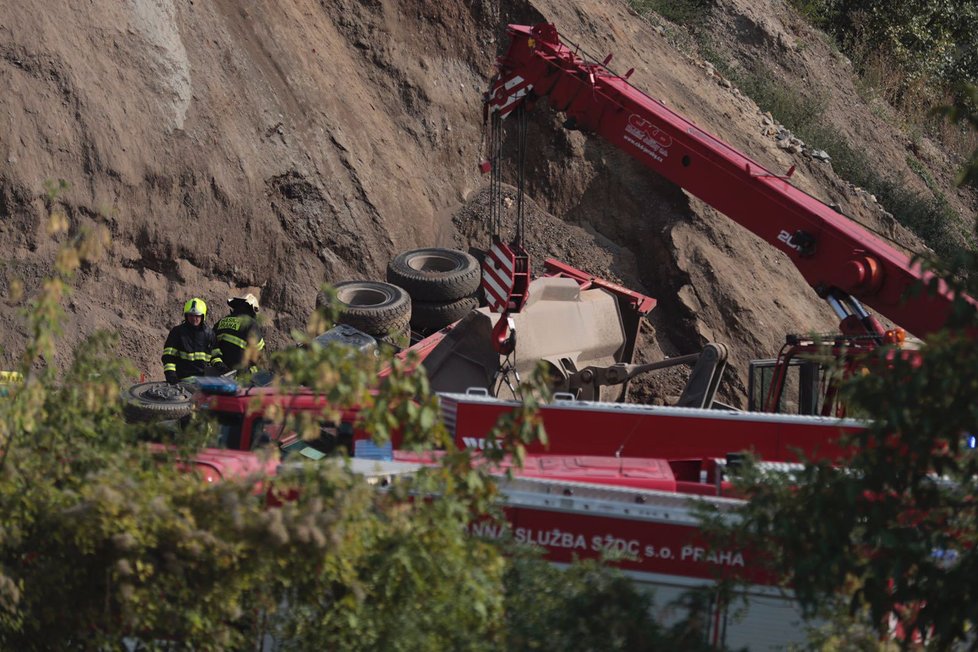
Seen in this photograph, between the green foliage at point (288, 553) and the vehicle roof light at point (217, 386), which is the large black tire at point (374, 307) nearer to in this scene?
the vehicle roof light at point (217, 386)

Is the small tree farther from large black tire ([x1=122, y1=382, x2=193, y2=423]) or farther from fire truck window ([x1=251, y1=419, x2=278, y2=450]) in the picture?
large black tire ([x1=122, y1=382, x2=193, y2=423])

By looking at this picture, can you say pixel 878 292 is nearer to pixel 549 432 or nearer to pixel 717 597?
pixel 549 432

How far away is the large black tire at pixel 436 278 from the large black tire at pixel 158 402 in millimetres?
3734

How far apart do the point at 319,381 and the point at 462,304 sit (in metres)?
9.87

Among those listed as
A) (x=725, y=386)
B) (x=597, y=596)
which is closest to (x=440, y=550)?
(x=597, y=596)

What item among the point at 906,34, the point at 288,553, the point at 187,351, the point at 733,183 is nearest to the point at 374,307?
the point at 187,351

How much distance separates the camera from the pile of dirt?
1504 centimetres

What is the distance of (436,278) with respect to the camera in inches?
585

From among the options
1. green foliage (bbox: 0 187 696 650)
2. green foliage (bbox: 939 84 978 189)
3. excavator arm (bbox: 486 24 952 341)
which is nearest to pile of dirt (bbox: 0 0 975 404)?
excavator arm (bbox: 486 24 952 341)

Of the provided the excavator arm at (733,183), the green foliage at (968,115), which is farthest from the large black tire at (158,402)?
the green foliage at (968,115)

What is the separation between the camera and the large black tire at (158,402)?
1138cm

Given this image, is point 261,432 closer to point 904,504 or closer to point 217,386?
point 217,386

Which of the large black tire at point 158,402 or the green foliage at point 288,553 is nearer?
the green foliage at point 288,553

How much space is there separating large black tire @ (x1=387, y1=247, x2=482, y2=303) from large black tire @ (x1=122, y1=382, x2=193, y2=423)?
3.73 meters
